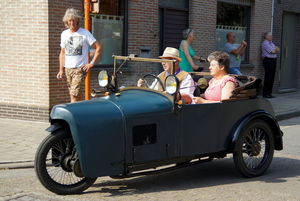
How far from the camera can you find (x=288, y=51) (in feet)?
55.7

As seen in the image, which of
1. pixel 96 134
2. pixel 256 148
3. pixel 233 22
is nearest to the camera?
pixel 96 134

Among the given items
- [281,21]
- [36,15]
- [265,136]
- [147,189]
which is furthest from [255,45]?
[147,189]

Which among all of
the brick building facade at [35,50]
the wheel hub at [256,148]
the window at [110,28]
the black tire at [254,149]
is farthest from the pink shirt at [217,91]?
the window at [110,28]

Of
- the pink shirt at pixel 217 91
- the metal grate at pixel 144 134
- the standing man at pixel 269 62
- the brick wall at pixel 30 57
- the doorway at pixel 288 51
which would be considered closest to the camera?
the metal grate at pixel 144 134

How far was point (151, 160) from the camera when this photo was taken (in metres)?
4.87

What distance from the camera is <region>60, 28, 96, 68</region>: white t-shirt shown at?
765 cm

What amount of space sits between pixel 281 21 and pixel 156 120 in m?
12.7

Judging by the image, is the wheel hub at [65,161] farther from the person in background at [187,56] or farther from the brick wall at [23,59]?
the person in background at [187,56]

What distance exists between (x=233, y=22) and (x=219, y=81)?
31.0ft

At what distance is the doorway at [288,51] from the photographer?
16.7m

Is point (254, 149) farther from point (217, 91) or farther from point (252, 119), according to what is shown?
point (217, 91)

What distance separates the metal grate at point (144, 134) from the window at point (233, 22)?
31.8 ft

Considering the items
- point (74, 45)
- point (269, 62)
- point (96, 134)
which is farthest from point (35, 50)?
point (269, 62)

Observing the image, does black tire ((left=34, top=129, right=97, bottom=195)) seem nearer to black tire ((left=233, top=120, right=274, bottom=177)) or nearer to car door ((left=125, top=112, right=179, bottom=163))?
car door ((left=125, top=112, right=179, bottom=163))
